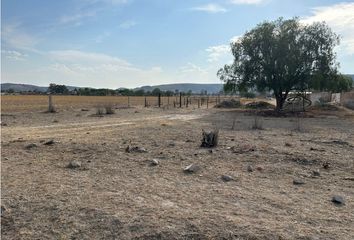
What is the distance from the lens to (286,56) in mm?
35000

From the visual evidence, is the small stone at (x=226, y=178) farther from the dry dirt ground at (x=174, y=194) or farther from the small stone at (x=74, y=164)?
the small stone at (x=74, y=164)

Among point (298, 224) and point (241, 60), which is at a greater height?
point (241, 60)

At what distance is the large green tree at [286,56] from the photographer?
117ft

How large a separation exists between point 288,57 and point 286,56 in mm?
183

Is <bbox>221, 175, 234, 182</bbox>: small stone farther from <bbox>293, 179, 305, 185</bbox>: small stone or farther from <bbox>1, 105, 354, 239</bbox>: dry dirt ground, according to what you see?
<bbox>293, 179, 305, 185</bbox>: small stone

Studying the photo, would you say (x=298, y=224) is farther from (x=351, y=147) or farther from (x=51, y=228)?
(x=351, y=147)

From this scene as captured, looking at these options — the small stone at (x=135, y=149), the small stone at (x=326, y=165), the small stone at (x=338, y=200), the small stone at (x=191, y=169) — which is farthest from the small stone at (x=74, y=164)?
the small stone at (x=326, y=165)

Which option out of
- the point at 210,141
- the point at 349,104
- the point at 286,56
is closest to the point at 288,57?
the point at 286,56

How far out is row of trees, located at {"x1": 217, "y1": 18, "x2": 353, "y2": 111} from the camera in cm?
3553

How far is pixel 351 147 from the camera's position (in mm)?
11031

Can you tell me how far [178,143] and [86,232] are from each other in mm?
6423

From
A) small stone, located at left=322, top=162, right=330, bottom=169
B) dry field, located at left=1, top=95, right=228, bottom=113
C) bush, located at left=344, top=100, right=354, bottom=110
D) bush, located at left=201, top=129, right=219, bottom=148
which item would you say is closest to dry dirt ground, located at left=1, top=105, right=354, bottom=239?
small stone, located at left=322, top=162, right=330, bottom=169

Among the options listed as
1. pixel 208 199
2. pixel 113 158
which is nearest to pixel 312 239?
pixel 208 199

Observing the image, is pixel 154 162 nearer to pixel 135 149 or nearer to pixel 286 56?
pixel 135 149
